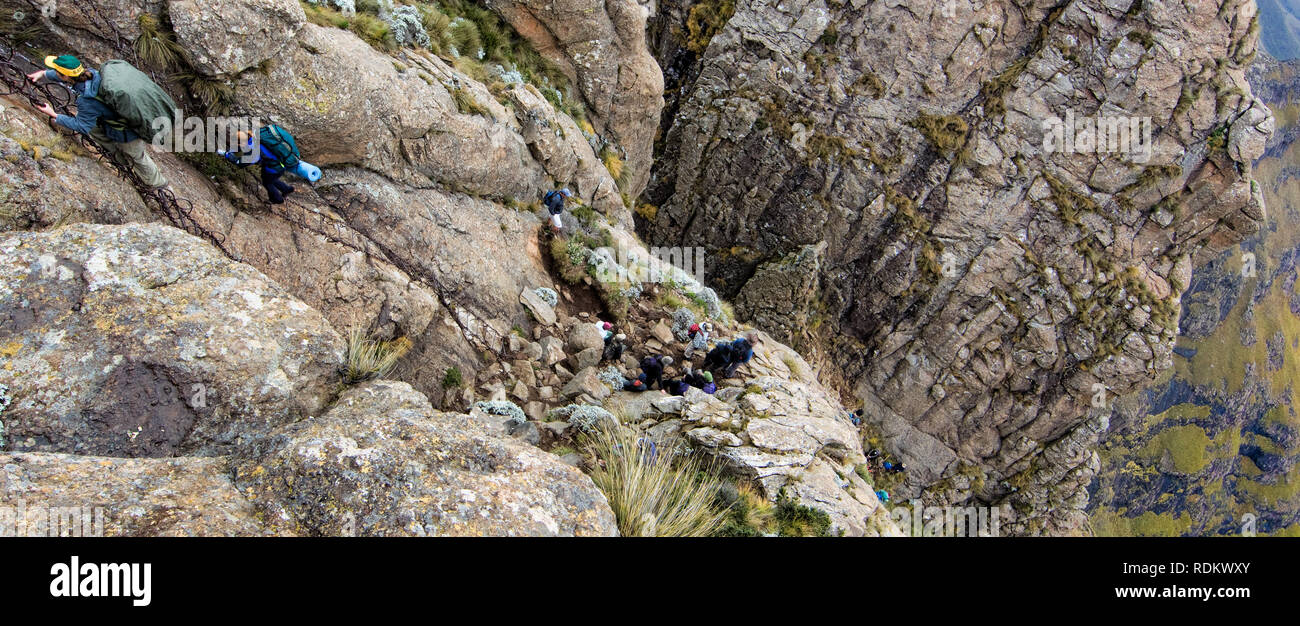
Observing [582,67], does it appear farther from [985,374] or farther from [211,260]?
[985,374]

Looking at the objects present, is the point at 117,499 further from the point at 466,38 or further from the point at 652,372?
the point at 466,38

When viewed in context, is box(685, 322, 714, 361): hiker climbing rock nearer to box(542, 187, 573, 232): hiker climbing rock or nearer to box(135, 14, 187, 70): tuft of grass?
box(542, 187, 573, 232): hiker climbing rock

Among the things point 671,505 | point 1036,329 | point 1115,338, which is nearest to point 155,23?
point 671,505

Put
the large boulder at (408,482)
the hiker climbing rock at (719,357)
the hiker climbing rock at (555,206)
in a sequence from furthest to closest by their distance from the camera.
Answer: the hiker climbing rock at (555,206) → the hiker climbing rock at (719,357) → the large boulder at (408,482)

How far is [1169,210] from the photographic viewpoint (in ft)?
102

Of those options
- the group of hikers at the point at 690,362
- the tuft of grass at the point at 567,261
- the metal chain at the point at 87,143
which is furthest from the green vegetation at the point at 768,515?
the metal chain at the point at 87,143

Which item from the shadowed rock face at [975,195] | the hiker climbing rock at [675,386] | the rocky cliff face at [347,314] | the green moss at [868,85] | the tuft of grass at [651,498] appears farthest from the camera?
the green moss at [868,85]

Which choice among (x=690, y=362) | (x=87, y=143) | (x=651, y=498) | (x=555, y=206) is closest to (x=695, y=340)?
(x=690, y=362)

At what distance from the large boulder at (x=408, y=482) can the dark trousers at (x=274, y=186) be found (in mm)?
5433

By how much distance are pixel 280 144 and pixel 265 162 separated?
0.44 m

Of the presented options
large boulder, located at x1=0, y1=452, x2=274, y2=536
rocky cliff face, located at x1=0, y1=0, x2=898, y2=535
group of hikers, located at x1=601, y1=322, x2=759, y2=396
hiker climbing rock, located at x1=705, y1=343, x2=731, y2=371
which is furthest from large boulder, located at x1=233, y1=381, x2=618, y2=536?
hiker climbing rock, located at x1=705, y1=343, x2=731, y2=371

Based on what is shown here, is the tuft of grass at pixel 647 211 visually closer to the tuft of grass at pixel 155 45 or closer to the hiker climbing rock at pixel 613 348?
the hiker climbing rock at pixel 613 348

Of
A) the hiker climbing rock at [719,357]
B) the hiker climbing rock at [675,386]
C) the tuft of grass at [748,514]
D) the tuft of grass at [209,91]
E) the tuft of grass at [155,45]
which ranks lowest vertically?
the tuft of grass at [748,514]

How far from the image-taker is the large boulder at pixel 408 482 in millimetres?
4621
